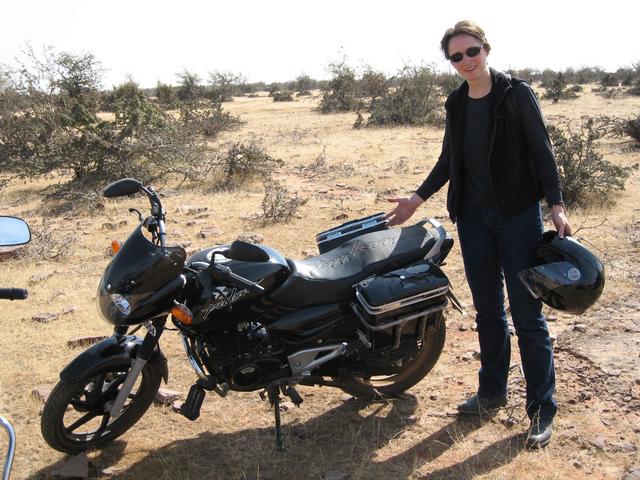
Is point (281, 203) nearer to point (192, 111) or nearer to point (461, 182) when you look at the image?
point (461, 182)

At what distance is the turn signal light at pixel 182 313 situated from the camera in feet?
9.18

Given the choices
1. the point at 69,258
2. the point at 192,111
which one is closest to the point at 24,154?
the point at 192,111

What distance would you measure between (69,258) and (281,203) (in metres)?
2.62

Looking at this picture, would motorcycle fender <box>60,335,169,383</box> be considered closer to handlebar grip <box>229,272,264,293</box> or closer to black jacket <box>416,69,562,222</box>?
handlebar grip <box>229,272,264,293</box>

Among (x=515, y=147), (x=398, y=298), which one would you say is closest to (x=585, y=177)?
(x=515, y=147)

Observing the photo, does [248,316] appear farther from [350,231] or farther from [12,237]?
[12,237]

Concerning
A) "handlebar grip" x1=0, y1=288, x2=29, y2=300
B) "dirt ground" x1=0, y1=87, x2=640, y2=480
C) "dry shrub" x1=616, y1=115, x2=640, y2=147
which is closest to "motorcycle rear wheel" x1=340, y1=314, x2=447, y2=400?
"dirt ground" x1=0, y1=87, x2=640, y2=480

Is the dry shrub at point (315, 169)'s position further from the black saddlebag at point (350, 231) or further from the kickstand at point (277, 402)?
the kickstand at point (277, 402)

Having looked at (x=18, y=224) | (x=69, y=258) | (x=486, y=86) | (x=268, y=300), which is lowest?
(x=69, y=258)

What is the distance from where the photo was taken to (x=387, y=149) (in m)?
12.8

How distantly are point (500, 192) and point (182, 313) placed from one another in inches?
63.1

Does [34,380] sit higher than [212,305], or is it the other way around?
[212,305]

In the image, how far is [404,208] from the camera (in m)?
3.52

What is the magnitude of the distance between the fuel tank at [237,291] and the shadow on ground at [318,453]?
0.81m
